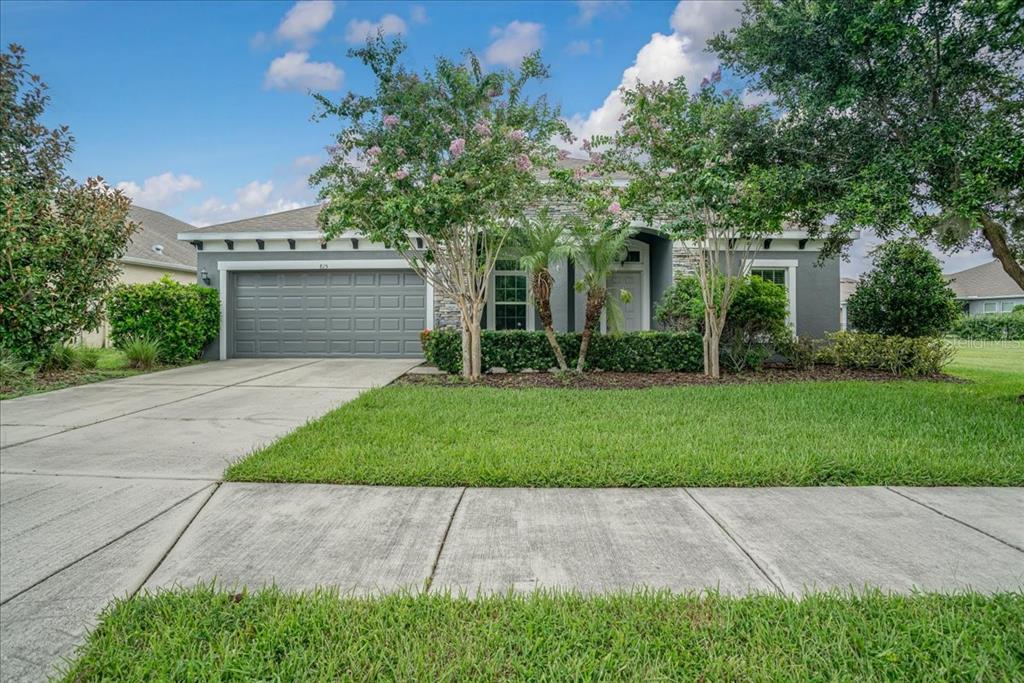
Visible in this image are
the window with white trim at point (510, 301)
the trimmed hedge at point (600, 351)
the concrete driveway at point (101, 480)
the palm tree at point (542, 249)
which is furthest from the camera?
the window with white trim at point (510, 301)

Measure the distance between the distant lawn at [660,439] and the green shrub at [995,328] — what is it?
13850mm

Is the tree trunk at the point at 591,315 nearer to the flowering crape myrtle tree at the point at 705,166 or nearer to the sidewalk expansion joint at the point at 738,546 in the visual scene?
the flowering crape myrtle tree at the point at 705,166

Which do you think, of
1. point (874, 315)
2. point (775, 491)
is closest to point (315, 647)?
point (775, 491)

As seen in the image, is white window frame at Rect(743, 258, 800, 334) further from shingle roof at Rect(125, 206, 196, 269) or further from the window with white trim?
shingle roof at Rect(125, 206, 196, 269)

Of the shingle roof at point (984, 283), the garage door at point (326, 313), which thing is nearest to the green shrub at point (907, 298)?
the garage door at point (326, 313)

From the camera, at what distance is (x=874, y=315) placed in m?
10.2

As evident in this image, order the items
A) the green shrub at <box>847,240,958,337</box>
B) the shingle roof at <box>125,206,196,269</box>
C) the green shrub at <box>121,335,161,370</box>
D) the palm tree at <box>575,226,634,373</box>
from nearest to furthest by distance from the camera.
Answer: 1. the palm tree at <box>575,226,634,373</box>
2. the green shrub at <box>847,240,958,337</box>
3. the green shrub at <box>121,335,161,370</box>
4. the shingle roof at <box>125,206,196,269</box>

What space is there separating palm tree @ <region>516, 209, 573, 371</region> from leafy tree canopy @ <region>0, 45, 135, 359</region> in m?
7.77

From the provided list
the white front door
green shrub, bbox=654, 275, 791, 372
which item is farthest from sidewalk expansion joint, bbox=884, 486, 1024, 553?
the white front door

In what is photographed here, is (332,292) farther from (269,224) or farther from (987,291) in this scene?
(987,291)

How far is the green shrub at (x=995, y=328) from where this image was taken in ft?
57.0

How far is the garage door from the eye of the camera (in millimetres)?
12984

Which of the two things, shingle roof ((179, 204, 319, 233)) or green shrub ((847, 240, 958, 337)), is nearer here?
green shrub ((847, 240, 958, 337))

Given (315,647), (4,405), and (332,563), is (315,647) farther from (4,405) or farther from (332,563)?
(4,405)
